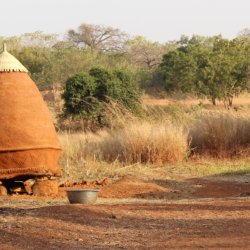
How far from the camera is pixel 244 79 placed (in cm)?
3672

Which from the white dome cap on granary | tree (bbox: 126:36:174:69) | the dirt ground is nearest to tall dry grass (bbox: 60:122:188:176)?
the white dome cap on granary

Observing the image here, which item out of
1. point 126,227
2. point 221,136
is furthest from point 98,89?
point 126,227

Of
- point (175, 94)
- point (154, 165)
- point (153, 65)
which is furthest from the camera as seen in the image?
point (153, 65)

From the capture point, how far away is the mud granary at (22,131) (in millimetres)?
12422

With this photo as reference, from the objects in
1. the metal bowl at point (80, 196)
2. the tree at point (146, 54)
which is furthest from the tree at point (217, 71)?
the tree at point (146, 54)

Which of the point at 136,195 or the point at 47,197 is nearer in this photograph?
the point at 47,197

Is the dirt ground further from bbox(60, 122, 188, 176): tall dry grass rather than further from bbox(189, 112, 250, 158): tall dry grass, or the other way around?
bbox(189, 112, 250, 158): tall dry grass

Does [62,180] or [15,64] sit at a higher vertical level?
[15,64]

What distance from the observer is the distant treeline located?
3591cm

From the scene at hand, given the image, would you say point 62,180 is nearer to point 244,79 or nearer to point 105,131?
point 105,131

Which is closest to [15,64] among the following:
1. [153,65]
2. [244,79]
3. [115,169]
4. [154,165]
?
[115,169]

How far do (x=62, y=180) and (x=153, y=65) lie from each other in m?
50.5

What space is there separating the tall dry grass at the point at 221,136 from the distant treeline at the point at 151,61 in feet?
36.5

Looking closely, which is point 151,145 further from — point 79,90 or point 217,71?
point 217,71
